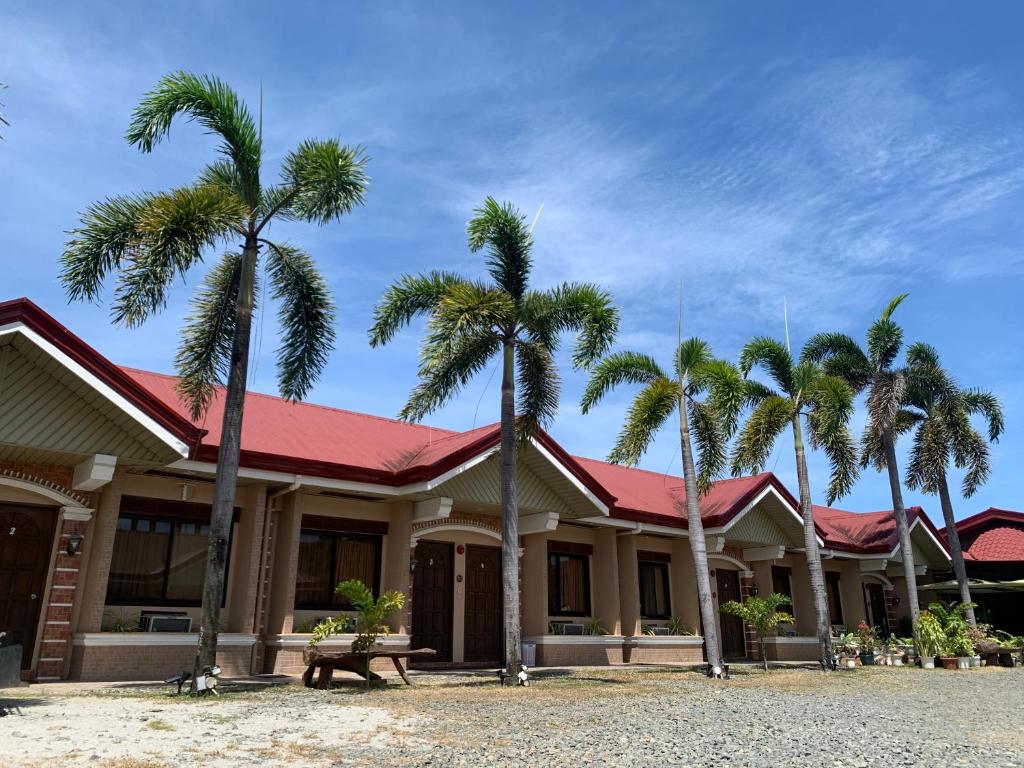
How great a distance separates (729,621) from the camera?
80.1 ft

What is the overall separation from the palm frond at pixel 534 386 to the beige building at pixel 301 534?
1.48m

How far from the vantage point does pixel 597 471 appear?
24.2m

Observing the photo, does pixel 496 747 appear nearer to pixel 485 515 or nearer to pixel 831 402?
pixel 485 515

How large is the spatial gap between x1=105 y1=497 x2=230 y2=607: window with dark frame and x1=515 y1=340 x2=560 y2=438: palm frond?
6298 millimetres

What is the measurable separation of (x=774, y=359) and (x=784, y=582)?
9080 mm

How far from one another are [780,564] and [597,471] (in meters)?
7.65

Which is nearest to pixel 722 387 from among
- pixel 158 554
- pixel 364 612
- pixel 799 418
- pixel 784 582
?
pixel 799 418

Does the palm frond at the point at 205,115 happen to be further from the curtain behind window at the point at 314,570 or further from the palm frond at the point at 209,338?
the curtain behind window at the point at 314,570

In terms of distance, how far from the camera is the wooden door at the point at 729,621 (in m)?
24.2

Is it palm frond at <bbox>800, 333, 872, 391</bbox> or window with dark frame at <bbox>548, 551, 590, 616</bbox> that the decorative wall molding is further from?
palm frond at <bbox>800, 333, 872, 391</bbox>

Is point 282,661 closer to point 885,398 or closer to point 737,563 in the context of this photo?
point 737,563

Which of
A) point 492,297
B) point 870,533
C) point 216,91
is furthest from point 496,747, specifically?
point 870,533

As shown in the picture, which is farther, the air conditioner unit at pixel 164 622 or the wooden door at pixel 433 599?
the wooden door at pixel 433 599

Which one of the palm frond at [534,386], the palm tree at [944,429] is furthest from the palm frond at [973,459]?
the palm frond at [534,386]
